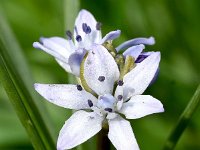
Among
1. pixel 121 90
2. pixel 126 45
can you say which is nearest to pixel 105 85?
pixel 121 90

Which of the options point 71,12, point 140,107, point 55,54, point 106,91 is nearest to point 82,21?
point 71,12

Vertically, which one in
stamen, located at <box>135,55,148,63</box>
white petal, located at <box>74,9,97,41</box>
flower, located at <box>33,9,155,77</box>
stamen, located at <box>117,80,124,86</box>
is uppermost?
white petal, located at <box>74,9,97,41</box>

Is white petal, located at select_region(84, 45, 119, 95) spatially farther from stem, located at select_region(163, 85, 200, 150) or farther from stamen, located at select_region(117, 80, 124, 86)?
stem, located at select_region(163, 85, 200, 150)

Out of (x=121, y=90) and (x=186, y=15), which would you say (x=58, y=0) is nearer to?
(x=186, y=15)

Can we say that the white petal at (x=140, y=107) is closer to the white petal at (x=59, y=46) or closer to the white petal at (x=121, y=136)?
the white petal at (x=121, y=136)

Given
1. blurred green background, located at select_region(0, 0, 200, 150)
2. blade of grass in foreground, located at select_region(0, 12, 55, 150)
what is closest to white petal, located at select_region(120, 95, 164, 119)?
A: blade of grass in foreground, located at select_region(0, 12, 55, 150)

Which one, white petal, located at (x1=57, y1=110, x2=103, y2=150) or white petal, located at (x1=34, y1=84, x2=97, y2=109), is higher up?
white petal, located at (x1=34, y1=84, x2=97, y2=109)

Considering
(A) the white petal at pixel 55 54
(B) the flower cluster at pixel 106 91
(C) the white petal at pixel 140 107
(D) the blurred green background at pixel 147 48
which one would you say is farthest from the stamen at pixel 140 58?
(D) the blurred green background at pixel 147 48

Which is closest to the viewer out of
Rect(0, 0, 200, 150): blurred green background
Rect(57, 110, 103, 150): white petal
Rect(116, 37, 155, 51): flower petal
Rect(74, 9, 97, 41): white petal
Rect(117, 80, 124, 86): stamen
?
Rect(57, 110, 103, 150): white petal

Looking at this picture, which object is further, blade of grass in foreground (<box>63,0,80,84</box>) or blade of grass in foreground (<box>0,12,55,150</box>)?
blade of grass in foreground (<box>63,0,80,84</box>)
